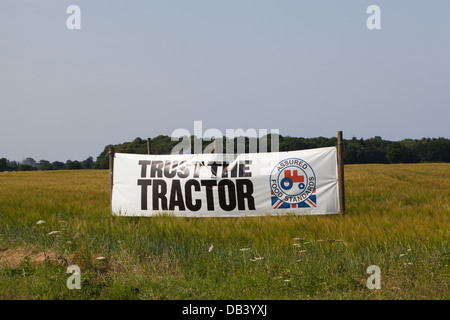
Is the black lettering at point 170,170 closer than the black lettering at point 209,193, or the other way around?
the black lettering at point 209,193

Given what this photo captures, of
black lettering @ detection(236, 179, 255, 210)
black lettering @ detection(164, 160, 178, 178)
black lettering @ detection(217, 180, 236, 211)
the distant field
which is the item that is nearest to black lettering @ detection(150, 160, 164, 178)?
black lettering @ detection(164, 160, 178, 178)

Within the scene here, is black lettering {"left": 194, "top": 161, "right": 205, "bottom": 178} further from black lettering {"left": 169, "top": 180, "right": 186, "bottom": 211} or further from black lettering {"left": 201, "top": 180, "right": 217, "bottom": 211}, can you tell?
black lettering {"left": 169, "top": 180, "right": 186, "bottom": 211}

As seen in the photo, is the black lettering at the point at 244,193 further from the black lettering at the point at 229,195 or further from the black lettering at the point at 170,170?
the black lettering at the point at 170,170

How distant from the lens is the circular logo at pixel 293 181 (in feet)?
34.4

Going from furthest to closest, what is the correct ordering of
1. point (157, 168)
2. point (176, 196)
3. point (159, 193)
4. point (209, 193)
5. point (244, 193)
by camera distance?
1. point (157, 168)
2. point (159, 193)
3. point (176, 196)
4. point (209, 193)
5. point (244, 193)

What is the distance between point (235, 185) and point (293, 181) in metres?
1.67

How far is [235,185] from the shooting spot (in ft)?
35.1

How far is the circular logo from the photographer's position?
10477 millimetres

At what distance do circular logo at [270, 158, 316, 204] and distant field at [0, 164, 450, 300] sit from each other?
2.23ft

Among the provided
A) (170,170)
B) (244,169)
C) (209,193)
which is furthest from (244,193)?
(170,170)

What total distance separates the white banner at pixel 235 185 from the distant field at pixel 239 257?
465 mm

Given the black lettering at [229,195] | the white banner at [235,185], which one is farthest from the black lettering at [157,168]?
the black lettering at [229,195]

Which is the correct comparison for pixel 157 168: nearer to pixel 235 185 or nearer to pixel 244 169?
pixel 235 185

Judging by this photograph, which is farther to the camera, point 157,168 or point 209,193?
point 157,168
